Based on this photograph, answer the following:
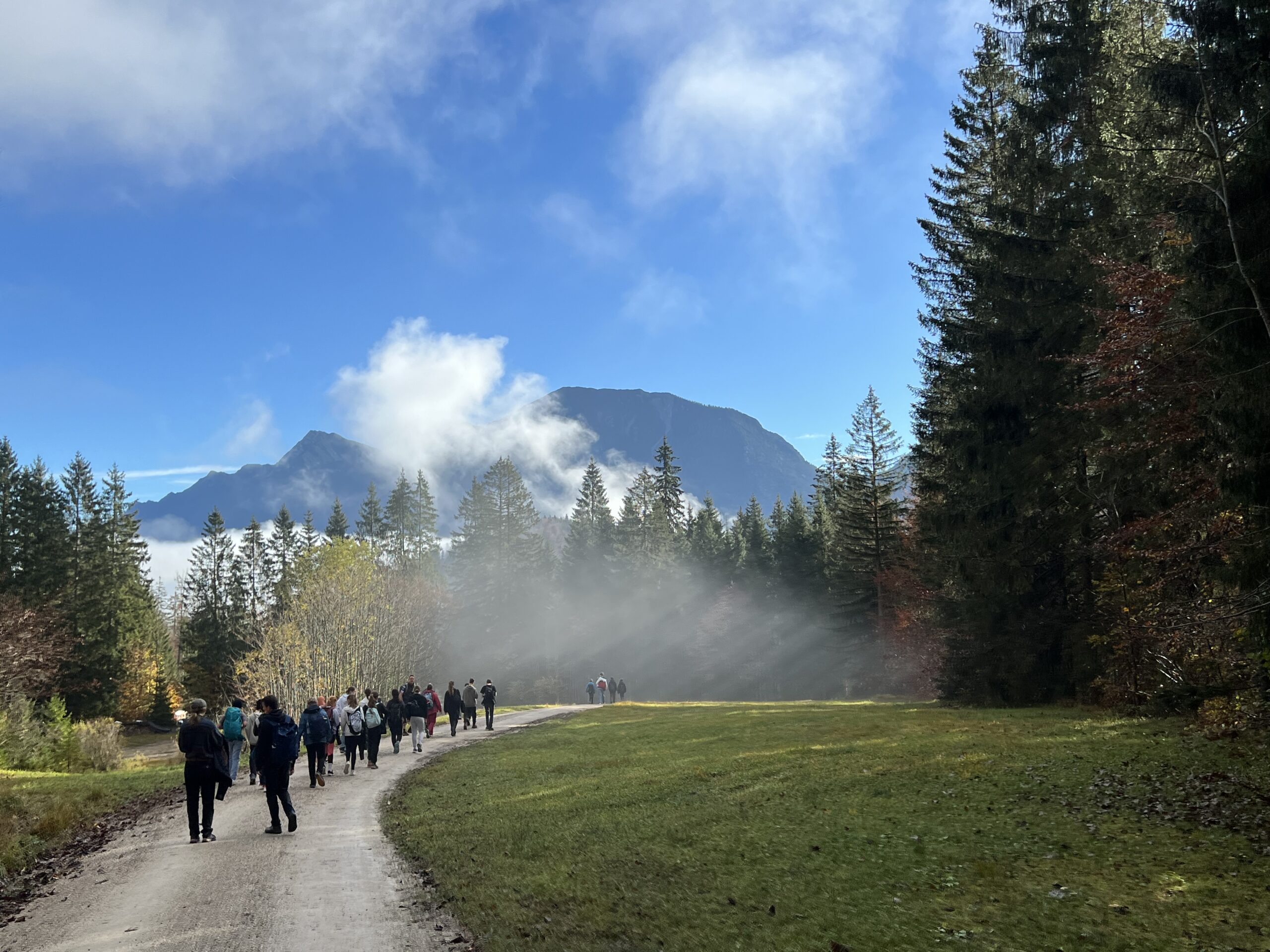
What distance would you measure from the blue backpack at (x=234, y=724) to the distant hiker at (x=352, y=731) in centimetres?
428

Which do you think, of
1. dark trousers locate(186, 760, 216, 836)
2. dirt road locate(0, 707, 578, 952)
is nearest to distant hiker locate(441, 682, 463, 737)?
dirt road locate(0, 707, 578, 952)

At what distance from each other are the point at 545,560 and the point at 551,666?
15274 millimetres

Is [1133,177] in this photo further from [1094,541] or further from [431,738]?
[431,738]

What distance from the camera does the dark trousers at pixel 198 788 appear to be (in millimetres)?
11672

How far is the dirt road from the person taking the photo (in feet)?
24.0

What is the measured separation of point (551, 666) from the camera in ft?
287

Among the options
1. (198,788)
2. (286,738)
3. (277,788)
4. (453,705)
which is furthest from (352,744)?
(453,705)

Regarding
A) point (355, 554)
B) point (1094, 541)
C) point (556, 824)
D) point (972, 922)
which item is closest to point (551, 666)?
point (355, 554)

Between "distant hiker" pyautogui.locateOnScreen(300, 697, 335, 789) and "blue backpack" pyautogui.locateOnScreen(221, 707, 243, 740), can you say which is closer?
"blue backpack" pyautogui.locateOnScreen(221, 707, 243, 740)

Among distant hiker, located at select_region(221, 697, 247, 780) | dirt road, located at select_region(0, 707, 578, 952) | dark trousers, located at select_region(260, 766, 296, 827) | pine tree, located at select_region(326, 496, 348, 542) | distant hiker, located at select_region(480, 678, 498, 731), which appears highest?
pine tree, located at select_region(326, 496, 348, 542)

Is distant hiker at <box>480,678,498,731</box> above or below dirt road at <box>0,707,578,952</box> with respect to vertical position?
below

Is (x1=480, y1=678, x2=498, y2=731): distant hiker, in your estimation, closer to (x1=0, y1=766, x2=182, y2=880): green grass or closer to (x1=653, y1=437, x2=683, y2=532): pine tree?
(x1=0, y1=766, x2=182, y2=880): green grass

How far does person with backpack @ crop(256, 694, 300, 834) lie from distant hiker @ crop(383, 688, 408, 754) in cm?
1241

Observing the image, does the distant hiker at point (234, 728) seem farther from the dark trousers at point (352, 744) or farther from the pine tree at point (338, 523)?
the pine tree at point (338, 523)
